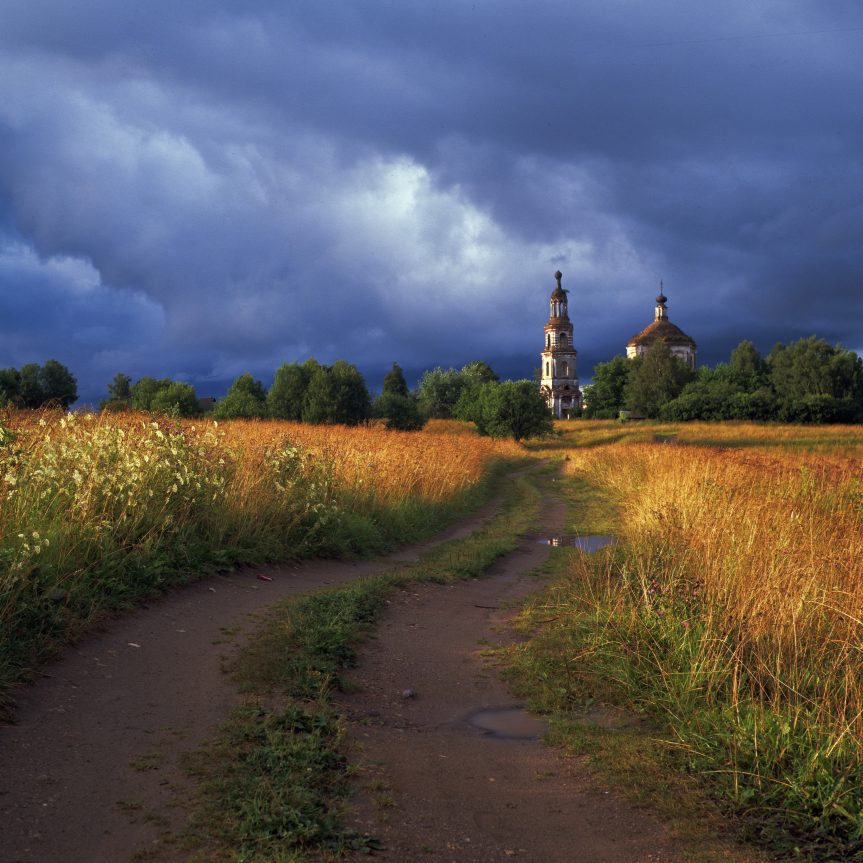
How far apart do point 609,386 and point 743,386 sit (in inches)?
610

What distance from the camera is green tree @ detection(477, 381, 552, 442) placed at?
44344 millimetres

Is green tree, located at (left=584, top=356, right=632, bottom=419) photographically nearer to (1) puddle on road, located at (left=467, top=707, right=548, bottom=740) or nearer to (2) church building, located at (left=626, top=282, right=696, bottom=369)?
(2) church building, located at (left=626, top=282, right=696, bottom=369)

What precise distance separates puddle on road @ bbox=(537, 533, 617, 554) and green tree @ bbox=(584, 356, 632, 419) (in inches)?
2881

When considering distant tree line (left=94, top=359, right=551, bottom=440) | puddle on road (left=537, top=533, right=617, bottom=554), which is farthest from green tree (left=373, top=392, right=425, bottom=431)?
puddle on road (left=537, top=533, right=617, bottom=554)

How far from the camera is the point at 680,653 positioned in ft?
18.3

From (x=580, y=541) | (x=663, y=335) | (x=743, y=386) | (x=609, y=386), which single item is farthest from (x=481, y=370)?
(x=580, y=541)

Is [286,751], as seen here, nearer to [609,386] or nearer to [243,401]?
[243,401]

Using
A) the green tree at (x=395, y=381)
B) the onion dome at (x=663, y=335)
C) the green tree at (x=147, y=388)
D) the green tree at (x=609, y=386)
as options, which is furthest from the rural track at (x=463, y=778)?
the onion dome at (x=663, y=335)

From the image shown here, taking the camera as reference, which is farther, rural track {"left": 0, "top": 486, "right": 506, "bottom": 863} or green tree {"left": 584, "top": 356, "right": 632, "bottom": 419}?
green tree {"left": 584, "top": 356, "right": 632, "bottom": 419}

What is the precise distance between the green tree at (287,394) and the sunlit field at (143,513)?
16961mm

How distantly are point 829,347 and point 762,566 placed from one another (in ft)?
243

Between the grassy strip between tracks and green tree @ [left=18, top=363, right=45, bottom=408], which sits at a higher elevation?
green tree @ [left=18, top=363, right=45, bottom=408]

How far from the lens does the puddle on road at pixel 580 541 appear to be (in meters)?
13.1

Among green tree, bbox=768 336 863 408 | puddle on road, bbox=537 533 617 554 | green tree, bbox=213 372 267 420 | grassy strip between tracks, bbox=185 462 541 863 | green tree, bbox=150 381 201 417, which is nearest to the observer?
grassy strip between tracks, bbox=185 462 541 863
